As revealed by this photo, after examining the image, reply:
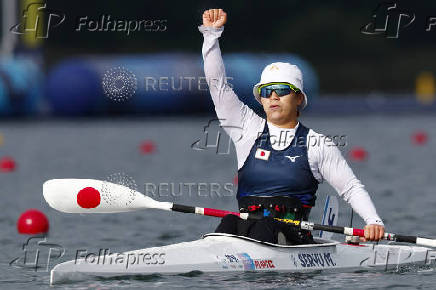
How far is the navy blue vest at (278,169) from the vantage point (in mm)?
9688

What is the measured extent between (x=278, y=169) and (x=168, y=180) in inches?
347

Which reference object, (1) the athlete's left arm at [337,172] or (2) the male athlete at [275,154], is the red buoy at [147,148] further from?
(1) the athlete's left arm at [337,172]

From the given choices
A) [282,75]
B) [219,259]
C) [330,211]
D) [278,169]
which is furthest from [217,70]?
[330,211]

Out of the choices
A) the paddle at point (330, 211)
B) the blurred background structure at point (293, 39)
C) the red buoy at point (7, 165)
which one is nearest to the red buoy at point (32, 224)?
the paddle at point (330, 211)

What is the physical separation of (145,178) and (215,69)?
941 cm

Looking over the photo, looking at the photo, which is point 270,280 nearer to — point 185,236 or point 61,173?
point 185,236

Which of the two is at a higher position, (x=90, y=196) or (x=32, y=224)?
(x=90, y=196)

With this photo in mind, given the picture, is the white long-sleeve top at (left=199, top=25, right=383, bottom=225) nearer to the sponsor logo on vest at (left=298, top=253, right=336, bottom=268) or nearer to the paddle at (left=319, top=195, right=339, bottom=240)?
the sponsor logo on vest at (left=298, top=253, right=336, bottom=268)

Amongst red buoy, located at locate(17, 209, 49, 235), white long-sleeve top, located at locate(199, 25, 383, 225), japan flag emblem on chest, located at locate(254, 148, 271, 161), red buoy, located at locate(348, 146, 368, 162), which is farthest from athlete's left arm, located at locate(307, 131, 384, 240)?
red buoy, located at locate(348, 146, 368, 162)

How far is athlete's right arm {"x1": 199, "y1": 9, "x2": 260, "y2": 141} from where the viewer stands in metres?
9.47

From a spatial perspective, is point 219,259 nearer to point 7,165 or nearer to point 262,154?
point 262,154

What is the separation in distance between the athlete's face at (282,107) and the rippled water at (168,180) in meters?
1.38

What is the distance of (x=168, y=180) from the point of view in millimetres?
18375

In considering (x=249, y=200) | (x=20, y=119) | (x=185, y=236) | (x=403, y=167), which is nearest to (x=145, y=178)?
(x=403, y=167)
